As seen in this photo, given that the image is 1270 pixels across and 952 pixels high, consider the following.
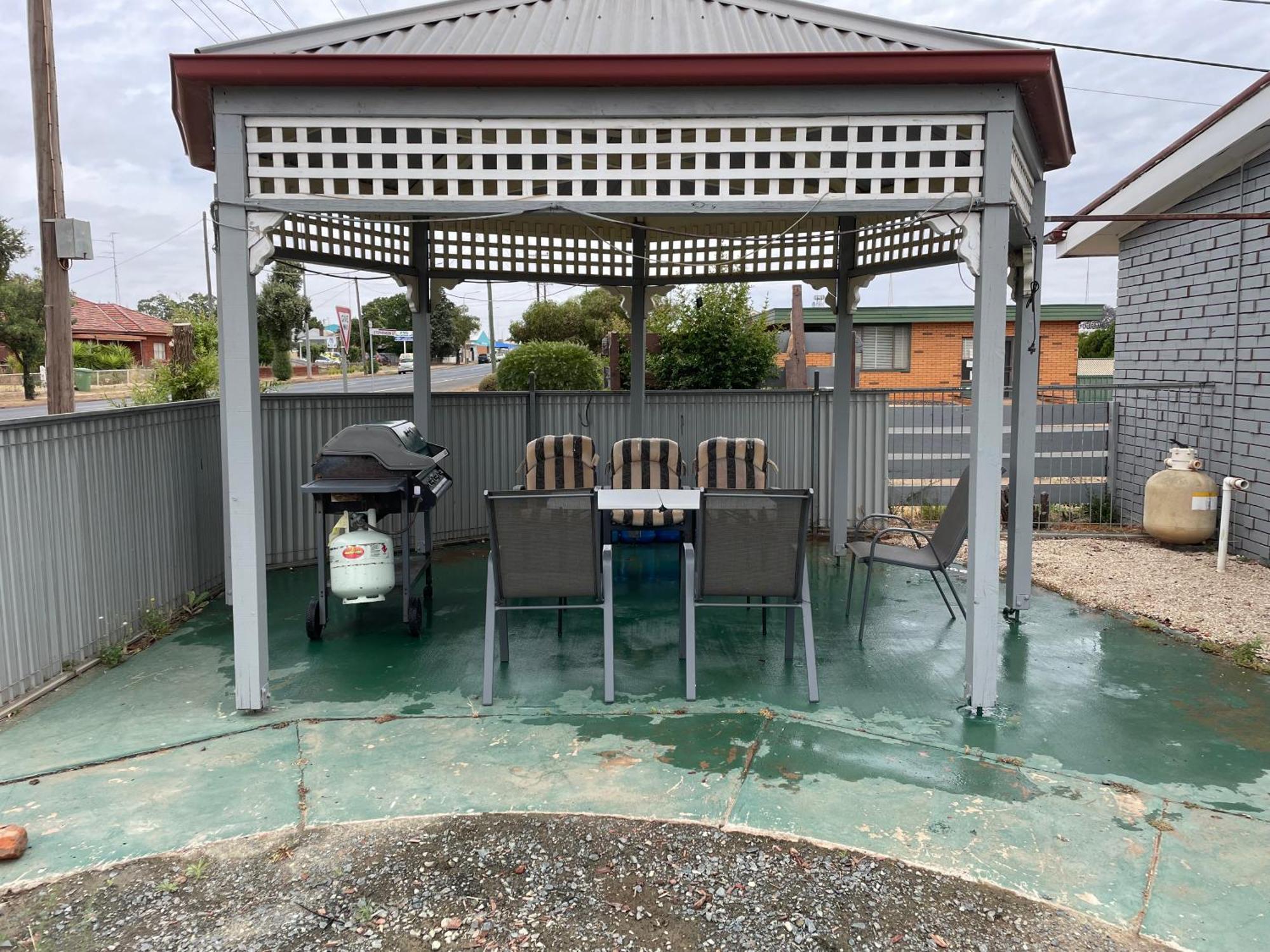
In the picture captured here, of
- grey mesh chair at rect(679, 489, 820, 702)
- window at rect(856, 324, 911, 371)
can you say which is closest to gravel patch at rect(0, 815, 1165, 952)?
grey mesh chair at rect(679, 489, 820, 702)

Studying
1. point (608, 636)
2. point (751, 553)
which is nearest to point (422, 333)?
point (608, 636)

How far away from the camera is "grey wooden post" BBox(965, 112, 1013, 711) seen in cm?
376

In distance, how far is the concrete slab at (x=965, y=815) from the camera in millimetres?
2652

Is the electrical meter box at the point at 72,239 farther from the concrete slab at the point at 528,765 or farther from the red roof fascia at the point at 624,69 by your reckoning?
the concrete slab at the point at 528,765

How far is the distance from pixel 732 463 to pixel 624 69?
10.3 ft

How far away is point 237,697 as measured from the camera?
391cm

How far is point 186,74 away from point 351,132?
66cm

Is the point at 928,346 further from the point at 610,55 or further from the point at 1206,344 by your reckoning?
the point at 610,55

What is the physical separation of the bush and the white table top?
6.29 meters

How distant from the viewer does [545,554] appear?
164 inches

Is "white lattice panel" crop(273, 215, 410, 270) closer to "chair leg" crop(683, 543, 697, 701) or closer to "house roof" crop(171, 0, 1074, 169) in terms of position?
"house roof" crop(171, 0, 1074, 169)

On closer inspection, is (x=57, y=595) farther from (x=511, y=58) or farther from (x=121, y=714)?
(x=511, y=58)

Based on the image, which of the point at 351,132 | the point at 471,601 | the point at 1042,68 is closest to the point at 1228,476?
the point at 1042,68

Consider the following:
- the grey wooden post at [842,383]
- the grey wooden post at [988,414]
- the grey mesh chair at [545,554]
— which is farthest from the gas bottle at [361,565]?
the grey wooden post at [842,383]
